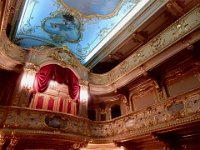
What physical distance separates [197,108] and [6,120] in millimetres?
6213

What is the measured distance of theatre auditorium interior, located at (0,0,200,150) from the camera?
6297 mm

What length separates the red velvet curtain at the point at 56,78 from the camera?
773cm

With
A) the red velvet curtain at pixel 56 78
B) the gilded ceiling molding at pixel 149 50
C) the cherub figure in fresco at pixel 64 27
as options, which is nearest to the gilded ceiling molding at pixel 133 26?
the gilded ceiling molding at pixel 149 50

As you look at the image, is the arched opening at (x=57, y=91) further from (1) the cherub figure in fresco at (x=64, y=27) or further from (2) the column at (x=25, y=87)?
(1) the cherub figure in fresco at (x=64, y=27)

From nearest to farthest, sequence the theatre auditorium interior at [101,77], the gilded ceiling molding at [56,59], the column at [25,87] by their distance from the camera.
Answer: the theatre auditorium interior at [101,77], the column at [25,87], the gilded ceiling molding at [56,59]

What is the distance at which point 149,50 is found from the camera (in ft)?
25.4

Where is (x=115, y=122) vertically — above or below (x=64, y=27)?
below

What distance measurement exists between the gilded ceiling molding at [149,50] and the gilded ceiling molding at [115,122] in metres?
2.02

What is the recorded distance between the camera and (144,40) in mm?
9719

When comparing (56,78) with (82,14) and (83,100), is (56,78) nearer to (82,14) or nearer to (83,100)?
(83,100)

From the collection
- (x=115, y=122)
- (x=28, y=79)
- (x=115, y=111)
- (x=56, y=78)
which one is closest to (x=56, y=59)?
(x=56, y=78)

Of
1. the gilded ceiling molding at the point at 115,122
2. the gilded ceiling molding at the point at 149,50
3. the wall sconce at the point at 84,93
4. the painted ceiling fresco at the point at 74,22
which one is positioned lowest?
the gilded ceiling molding at the point at 115,122

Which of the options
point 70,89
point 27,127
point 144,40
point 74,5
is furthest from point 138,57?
point 27,127

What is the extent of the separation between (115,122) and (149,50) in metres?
3.53
